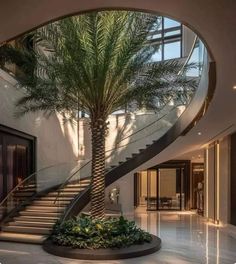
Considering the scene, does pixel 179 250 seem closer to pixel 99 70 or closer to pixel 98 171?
pixel 98 171

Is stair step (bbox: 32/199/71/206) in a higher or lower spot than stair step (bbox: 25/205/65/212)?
higher

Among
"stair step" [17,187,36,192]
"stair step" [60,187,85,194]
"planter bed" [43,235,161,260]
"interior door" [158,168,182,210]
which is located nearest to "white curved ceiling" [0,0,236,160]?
"planter bed" [43,235,161,260]

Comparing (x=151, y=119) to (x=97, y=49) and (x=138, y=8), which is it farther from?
(x=138, y=8)

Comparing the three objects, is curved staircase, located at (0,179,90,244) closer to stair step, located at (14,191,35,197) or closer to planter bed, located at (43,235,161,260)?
stair step, located at (14,191,35,197)

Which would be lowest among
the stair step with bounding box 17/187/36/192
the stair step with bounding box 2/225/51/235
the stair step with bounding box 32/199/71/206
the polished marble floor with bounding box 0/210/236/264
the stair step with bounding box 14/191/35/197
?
the polished marble floor with bounding box 0/210/236/264

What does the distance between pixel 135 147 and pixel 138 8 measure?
378 inches

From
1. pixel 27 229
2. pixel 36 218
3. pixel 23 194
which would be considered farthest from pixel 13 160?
pixel 27 229

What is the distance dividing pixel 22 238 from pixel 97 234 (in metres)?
2.30

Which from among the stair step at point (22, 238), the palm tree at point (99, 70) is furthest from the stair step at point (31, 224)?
the palm tree at point (99, 70)

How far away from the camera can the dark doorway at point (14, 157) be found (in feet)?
38.5

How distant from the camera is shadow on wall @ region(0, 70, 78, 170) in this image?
12.0 m

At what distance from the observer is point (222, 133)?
12.5m

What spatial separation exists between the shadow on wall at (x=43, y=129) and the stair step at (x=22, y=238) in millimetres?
3385

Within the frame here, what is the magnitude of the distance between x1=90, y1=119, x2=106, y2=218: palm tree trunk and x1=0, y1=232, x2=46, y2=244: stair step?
1.48 meters
